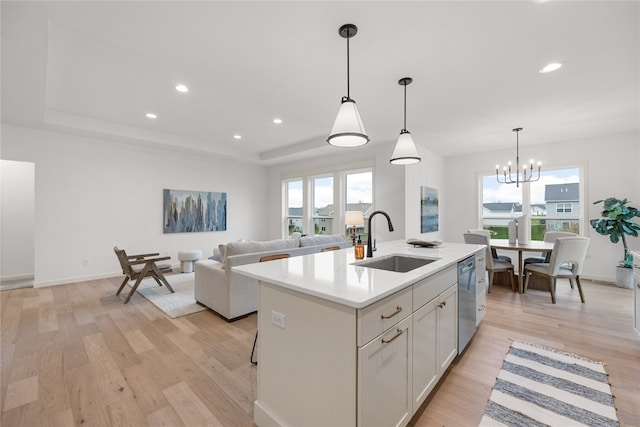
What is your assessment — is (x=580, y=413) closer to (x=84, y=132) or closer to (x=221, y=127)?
(x=221, y=127)

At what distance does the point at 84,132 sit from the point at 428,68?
17.7ft

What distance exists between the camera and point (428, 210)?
5828 mm

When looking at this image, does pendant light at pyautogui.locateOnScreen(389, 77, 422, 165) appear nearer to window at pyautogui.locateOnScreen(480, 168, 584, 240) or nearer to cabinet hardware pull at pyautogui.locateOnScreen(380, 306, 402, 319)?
cabinet hardware pull at pyautogui.locateOnScreen(380, 306, 402, 319)

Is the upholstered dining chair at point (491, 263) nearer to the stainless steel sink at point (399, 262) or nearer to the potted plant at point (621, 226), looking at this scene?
the potted plant at point (621, 226)

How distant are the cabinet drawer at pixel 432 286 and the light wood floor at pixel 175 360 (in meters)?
0.74

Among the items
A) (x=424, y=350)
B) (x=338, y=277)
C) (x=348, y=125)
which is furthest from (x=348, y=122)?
(x=424, y=350)

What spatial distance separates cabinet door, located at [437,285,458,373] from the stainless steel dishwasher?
0.10 m

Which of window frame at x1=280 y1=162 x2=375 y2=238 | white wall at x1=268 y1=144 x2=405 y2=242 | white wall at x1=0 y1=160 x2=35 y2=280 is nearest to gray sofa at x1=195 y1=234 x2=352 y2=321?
white wall at x1=268 y1=144 x2=405 y2=242

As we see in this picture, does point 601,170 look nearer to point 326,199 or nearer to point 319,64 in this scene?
point 326,199

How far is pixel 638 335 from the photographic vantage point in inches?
101

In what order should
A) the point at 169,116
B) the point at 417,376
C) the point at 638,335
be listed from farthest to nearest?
the point at 169,116
the point at 638,335
the point at 417,376

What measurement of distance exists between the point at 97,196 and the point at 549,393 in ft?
22.1

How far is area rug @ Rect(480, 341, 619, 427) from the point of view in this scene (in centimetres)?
165

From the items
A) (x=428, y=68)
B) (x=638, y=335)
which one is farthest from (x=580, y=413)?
(x=428, y=68)
